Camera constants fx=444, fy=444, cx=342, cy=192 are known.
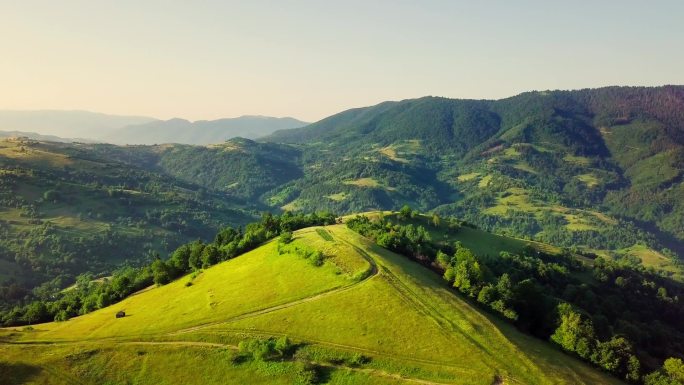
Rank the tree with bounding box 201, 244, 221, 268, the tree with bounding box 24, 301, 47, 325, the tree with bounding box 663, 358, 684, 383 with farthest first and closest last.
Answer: the tree with bounding box 201, 244, 221, 268 < the tree with bounding box 24, 301, 47, 325 < the tree with bounding box 663, 358, 684, 383

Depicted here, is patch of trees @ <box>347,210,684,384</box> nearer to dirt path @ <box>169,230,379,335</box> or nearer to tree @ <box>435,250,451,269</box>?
tree @ <box>435,250,451,269</box>

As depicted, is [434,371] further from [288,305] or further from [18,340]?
[18,340]

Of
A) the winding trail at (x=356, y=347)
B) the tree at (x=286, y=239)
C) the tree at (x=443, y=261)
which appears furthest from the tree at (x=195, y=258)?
the tree at (x=443, y=261)

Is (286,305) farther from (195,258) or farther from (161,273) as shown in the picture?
(161,273)

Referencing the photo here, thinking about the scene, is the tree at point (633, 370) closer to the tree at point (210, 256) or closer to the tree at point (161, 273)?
the tree at point (210, 256)

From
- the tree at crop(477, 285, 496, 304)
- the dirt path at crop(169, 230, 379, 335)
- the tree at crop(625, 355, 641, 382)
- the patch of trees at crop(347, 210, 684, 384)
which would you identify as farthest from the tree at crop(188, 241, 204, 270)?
the tree at crop(625, 355, 641, 382)

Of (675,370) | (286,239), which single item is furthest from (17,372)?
(675,370)
